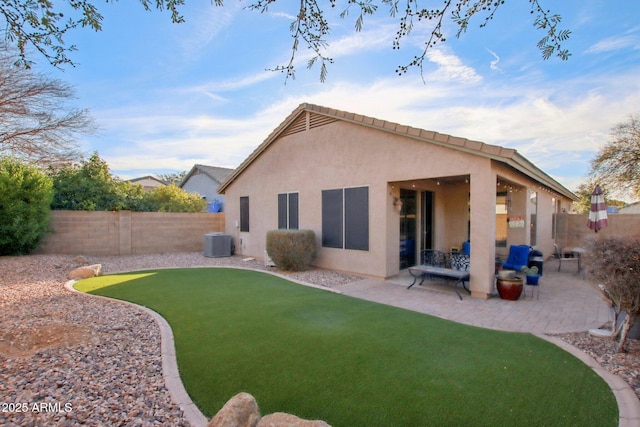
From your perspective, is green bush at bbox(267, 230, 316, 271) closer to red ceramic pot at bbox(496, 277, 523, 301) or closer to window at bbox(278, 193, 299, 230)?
window at bbox(278, 193, 299, 230)

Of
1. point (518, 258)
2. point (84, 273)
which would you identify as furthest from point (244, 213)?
point (518, 258)

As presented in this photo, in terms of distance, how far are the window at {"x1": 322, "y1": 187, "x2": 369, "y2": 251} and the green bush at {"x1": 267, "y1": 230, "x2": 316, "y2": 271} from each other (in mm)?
611

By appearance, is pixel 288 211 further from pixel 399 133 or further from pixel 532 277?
pixel 532 277

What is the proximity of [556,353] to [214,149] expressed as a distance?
14.9 m

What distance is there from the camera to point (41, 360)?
384 centimetres

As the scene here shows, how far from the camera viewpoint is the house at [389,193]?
7.28 m

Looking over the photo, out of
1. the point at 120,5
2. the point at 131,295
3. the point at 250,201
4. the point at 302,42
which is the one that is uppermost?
the point at 120,5

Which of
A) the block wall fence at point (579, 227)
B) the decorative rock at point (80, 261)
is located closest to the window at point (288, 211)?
the decorative rock at point (80, 261)

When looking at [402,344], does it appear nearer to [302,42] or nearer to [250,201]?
[302,42]

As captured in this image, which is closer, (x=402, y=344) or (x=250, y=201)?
(x=402, y=344)

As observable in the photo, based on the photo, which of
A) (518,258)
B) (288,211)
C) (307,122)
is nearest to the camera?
(518,258)

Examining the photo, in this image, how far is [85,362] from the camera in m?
3.88

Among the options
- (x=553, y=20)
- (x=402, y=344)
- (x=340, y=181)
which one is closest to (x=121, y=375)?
(x=402, y=344)

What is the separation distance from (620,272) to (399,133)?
5482mm
